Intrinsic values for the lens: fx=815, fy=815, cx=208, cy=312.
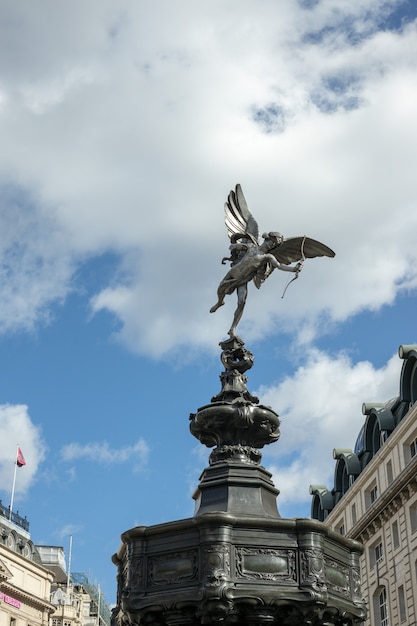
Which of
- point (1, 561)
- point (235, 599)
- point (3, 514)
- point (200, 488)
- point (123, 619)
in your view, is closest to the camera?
point (235, 599)

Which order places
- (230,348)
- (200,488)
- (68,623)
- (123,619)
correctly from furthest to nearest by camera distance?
(68,623)
(230,348)
(200,488)
(123,619)

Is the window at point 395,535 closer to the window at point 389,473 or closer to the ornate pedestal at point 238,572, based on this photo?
the window at point 389,473

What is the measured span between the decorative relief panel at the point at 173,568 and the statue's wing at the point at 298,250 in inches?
198

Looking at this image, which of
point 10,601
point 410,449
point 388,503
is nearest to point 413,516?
point 388,503

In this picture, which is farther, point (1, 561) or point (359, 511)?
point (1, 561)

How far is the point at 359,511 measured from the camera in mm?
58562

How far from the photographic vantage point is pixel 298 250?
12.6m

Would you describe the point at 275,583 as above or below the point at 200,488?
below

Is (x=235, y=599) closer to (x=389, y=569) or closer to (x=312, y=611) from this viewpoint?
(x=312, y=611)

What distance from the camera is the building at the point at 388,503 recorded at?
48.8 metres

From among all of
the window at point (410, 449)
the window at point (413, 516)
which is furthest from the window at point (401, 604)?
the window at point (410, 449)

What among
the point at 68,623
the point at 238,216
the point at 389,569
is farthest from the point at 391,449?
the point at 68,623

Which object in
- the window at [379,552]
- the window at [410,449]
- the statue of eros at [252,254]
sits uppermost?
the window at [410,449]

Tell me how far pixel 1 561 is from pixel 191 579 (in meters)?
65.3
